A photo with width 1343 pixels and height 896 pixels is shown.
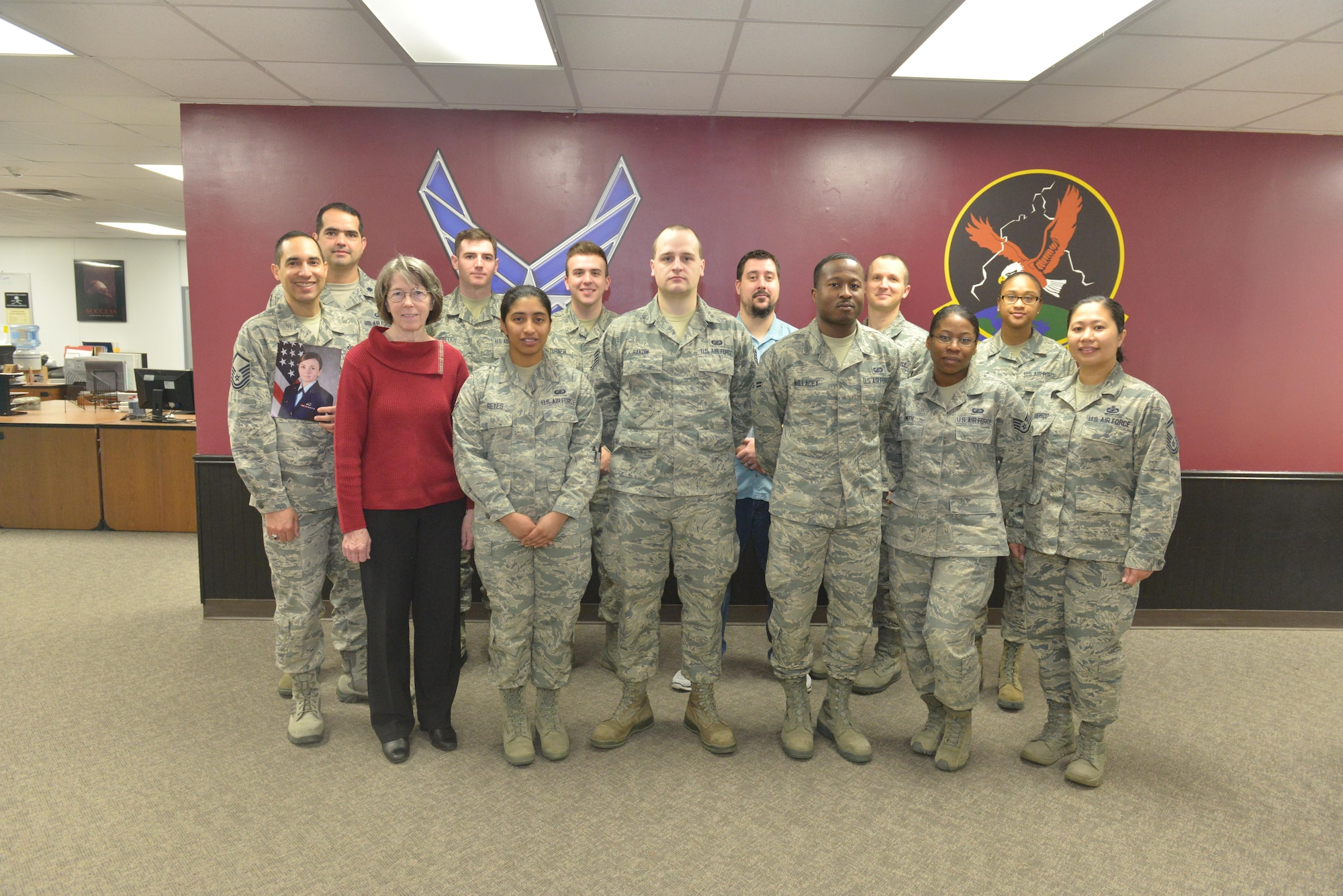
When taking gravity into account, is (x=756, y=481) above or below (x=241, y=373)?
below

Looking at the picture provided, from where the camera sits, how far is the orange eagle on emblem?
438 centimetres

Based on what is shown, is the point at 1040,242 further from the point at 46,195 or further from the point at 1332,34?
the point at 46,195

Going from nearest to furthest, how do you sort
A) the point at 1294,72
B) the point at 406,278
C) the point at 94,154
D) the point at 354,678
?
the point at 406,278, the point at 354,678, the point at 1294,72, the point at 94,154

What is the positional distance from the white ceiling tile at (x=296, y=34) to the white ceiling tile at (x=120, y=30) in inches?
4.4

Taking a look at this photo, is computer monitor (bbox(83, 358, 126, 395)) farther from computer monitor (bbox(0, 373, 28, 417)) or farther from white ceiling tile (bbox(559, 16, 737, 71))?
white ceiling tile (bbox(559, 16, 737, 71))

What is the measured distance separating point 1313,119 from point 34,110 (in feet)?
24.8

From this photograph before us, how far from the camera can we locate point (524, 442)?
2545 millimetres

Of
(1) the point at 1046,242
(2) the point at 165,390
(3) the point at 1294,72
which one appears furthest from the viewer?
(2) the point at 165,390

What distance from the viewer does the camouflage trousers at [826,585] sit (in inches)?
105

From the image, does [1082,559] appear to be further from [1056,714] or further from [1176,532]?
[1176,532]

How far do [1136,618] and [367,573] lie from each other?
14.3 feet

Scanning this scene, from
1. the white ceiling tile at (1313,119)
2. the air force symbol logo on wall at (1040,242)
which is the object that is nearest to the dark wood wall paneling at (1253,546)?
the air force symbol logo on wall at (1040,242)

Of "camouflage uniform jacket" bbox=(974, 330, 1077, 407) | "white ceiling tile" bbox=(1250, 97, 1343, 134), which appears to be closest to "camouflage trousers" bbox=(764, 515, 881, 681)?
"camouflage uniform jacket" bbox=(974, 330, 1077, 407)

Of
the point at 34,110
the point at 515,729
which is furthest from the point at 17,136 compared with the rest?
the point at 515,729
